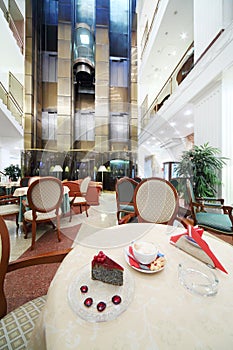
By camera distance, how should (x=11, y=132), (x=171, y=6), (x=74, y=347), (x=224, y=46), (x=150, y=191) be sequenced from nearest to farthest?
(x=74, y=347) < (x=150, y=191) < (x=224, y=46) < (x=171, y=6) < (x=11, y=132)

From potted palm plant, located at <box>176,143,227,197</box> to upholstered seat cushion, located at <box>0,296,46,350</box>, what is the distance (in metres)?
2.91

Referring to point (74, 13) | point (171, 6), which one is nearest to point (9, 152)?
point (74, 13)

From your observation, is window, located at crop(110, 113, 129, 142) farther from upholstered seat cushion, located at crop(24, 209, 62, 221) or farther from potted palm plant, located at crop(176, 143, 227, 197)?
upholstered seat cushion, located at crop(24, 209, 62, 221)

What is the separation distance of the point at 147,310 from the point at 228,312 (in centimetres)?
23

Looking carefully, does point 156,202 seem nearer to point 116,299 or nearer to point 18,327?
point 116,299

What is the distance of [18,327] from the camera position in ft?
1.83

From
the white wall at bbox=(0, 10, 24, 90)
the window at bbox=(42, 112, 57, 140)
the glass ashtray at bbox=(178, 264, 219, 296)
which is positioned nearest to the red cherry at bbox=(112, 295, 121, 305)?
the glass ashtray at bbox=(178, 264, 219, 296)

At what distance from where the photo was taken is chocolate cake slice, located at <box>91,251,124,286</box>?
18.7 inches

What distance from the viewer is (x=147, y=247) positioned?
0.64m

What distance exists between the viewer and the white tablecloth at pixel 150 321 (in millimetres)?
321

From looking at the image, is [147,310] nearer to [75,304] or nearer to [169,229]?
[75,304]

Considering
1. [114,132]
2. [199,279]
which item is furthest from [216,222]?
[114,132]

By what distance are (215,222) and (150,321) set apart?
186 centimetres

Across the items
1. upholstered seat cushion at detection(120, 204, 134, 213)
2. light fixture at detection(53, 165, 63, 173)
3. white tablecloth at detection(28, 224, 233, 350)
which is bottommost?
upholstered seat cushion at detection(120, 204, 134, 213)
